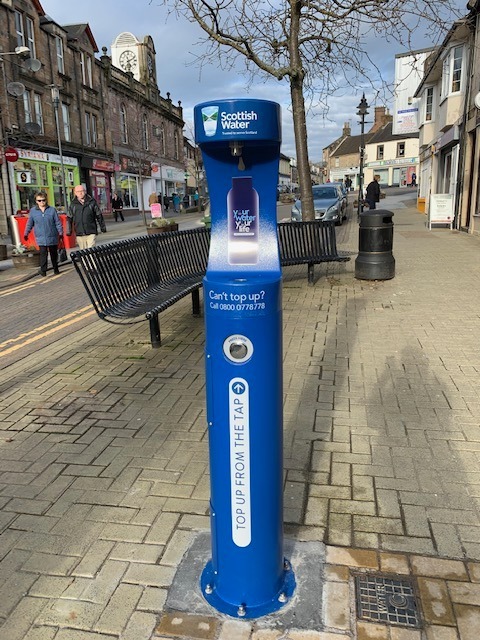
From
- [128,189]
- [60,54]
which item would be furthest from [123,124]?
[60,54]

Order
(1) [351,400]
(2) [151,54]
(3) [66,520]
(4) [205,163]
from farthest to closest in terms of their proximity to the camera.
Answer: (2) [151,54]
(1) [351,400]
(3) [66,520]
(4) [205,163]

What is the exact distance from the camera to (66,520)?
283 centimetres

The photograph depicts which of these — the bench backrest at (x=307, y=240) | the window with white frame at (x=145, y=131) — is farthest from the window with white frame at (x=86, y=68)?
the bench backrest at (x=307, y=240)

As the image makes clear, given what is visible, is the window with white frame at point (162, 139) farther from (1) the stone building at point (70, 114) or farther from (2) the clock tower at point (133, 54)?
(2) the clock tower at point (133, 54)

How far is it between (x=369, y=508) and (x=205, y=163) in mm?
2034

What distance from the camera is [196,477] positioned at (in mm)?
3205

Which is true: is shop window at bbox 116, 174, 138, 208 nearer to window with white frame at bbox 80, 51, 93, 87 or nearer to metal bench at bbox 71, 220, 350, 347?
window with white frame at bbox 80, 51, 93, 87

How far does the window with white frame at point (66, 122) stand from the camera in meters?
28.2

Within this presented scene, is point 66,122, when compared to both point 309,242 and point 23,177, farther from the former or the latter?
point 309,242

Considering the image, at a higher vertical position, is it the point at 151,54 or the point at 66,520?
the point at 151,54

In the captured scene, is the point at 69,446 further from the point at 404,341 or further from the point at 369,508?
the point at 404,341

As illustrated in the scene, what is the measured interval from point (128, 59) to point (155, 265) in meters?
41.7

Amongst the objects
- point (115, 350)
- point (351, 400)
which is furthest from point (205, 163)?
point (115, 350)

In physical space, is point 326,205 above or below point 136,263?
above
